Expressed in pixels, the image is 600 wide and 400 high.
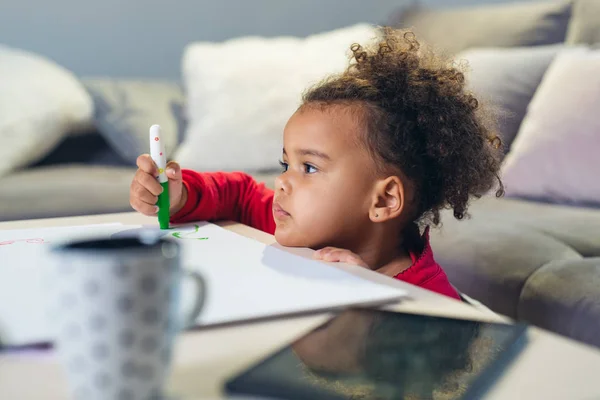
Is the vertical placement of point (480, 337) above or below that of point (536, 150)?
above

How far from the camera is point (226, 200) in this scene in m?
1.17

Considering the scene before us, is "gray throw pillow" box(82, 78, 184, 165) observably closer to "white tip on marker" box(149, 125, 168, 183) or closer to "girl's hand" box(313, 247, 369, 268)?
"white tip on marker" box(149, 125, 168, 183)

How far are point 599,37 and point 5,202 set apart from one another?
1668mm

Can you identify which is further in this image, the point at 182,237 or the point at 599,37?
the point at 599,37

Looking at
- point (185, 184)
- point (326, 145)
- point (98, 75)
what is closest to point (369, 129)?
point (326, 145)

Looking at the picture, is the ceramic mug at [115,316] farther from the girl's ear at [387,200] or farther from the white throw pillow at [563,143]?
the white throw pillow at [563,143]

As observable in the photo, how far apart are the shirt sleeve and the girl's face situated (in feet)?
0.41

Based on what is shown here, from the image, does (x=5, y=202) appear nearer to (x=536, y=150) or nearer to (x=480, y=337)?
(x=536, y=150)

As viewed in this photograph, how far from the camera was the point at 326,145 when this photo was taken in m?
1.00

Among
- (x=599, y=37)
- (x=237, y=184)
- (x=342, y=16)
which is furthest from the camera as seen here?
(x=342, y=16)

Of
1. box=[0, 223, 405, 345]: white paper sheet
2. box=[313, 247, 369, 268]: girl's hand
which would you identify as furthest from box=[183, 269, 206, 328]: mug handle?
box=[313, 247, 369, 268]: girl's hand

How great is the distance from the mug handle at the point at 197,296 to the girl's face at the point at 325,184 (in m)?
0.59

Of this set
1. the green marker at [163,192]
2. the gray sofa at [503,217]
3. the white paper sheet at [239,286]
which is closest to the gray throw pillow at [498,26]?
the gray sofa at [503,217]

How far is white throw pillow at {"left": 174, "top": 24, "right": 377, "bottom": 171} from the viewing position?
207 centimetres
